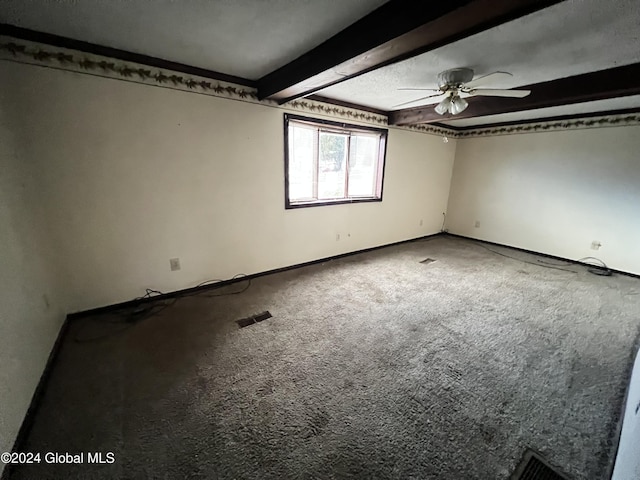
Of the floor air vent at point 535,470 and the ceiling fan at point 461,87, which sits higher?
the ceiling fan at point 461,87

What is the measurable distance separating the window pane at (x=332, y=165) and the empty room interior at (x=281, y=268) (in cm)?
3

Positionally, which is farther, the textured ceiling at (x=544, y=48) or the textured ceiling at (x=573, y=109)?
the textured ceiling at (x=573, y=109)

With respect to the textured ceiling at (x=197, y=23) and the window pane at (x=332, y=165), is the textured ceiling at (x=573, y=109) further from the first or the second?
the textured ceiling at (x=197, y=23)

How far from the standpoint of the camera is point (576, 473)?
1.17 m

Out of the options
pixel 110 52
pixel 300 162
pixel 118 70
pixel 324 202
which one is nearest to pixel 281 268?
pixel 324 202

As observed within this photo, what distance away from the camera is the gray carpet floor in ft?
3.97

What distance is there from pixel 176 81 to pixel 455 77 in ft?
7.90

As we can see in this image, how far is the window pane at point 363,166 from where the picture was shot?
3.78 meters

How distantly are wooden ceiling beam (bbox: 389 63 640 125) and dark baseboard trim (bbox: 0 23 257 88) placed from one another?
271 cm

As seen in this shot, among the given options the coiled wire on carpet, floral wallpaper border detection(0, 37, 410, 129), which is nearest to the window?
floral wallpaper border detection(0, 37, 410, 129)

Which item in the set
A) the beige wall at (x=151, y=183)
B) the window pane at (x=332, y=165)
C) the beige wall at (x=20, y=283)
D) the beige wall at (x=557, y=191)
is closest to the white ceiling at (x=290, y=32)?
the beige wall at (x=151, y=183)

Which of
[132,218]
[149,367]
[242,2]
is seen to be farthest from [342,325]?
[242,2]

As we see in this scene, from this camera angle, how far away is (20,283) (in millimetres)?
1498

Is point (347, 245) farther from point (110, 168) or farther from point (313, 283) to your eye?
point (110, 168)
